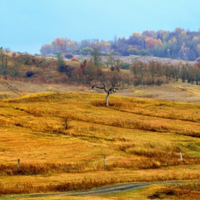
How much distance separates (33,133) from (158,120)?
107 feet

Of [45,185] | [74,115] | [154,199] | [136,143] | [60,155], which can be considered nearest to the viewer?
[154,199]

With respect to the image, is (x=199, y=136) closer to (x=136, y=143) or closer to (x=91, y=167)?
(x=136, y=143)

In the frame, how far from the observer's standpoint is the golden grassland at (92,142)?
5229 centimetres

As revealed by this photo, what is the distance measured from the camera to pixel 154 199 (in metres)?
40.7

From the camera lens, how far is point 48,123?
8806cm

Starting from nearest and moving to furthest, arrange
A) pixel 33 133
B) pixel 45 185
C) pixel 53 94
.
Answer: pixel 45 185
pixel 33 133
pixel 53 94

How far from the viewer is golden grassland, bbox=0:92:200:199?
172 feet

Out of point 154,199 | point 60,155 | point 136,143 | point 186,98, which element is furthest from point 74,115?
point 186,98

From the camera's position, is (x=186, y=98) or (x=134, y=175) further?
(x=186, y=98)

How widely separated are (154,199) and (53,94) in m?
89.9

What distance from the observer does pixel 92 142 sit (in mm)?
77688

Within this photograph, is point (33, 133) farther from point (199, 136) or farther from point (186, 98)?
point (186, 98)

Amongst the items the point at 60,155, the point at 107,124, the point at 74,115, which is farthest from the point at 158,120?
the point at 60,155

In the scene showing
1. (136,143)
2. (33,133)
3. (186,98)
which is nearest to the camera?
(136,143)
